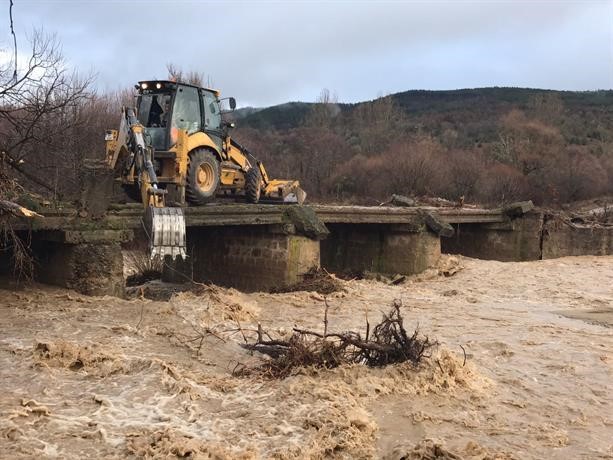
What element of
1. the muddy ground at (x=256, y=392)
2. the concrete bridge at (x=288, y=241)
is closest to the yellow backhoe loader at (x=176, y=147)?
the concrete bridge at (x=288, y=241)

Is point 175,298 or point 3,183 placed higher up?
point 3,183

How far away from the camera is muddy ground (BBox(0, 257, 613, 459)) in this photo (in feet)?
16.8

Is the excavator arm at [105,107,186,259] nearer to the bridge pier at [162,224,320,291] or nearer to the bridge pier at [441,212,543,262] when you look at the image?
the bridge pier at [162,224,320,291]

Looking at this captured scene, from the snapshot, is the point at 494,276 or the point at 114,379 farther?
the point at 494,276

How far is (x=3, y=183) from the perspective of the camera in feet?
26.4

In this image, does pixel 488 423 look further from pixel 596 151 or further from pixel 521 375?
pixel 596 151

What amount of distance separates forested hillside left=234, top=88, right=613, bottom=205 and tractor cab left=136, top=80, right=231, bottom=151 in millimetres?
18740

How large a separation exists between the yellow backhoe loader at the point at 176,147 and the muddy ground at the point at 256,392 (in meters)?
2.40

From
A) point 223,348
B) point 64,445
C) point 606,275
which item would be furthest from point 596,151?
point 64,445

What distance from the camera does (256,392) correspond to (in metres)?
6.35

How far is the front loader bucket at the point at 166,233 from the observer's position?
336 inches

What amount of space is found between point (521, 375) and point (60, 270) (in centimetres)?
760

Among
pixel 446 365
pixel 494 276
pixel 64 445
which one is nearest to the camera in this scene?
pixel 64 445

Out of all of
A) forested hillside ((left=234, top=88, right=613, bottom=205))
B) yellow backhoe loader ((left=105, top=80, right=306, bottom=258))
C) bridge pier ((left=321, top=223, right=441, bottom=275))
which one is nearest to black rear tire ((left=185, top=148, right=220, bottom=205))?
yellow backhoe loader ((left=105, top=80, right=306, bottom=258))
